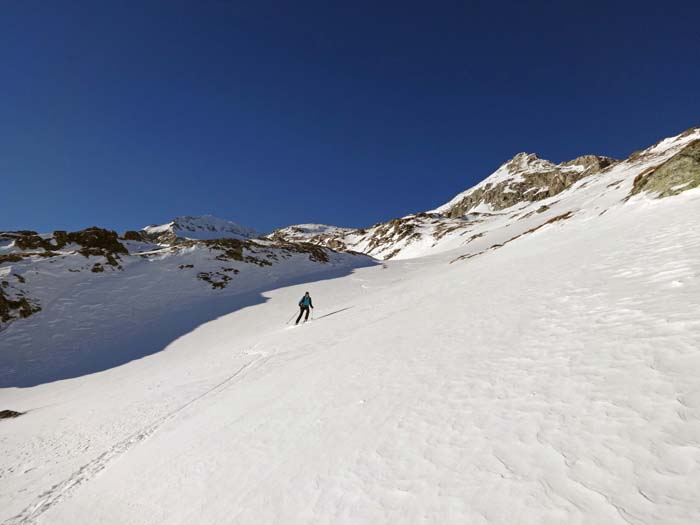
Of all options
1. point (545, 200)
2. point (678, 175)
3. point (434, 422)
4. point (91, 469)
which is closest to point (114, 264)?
point (91, 469)

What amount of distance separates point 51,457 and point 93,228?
36.0m

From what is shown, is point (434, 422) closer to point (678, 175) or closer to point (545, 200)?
point (678, 175)

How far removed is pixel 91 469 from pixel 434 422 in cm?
775

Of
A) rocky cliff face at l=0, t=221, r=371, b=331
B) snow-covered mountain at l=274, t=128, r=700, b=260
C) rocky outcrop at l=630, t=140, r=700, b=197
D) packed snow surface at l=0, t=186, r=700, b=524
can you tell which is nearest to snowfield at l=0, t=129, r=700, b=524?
packed snow surface at l=0, t=186, r=700, b=524

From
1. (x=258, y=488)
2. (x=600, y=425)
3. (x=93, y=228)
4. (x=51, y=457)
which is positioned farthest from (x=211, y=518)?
(x=93, y=228)

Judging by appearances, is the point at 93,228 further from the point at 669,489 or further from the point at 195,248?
the point at 669,489

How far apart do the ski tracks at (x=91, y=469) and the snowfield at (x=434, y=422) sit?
0.14 ft

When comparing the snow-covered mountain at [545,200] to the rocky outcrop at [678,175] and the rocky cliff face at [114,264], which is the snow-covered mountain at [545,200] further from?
the rocky cliff face at [114,264]

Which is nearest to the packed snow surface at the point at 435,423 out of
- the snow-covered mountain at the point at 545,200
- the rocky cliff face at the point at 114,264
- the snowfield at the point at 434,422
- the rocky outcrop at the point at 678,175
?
the snowfield at the point at 434,422

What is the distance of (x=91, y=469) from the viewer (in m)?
7.48

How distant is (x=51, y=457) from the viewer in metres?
8.41

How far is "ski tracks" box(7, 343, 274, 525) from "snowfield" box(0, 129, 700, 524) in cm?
4

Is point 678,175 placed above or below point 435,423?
above

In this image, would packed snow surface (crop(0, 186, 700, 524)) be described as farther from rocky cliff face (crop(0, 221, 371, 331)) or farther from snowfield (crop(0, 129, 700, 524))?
rocky cliff face (crop(0, 221, 371, 331))
